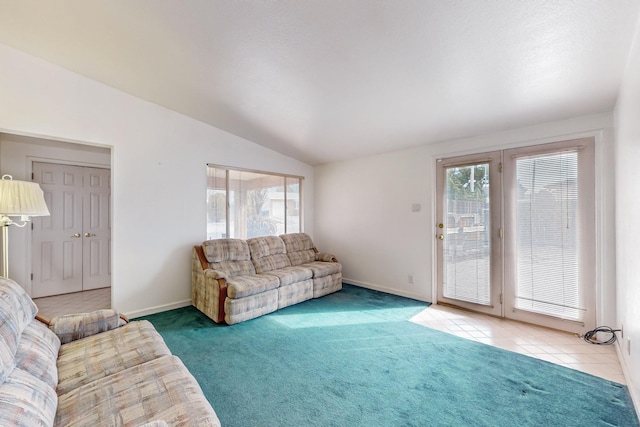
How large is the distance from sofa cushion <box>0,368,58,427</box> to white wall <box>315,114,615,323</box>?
3807 mm

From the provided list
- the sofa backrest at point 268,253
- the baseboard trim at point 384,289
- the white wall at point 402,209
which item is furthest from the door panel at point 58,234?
the baseboard trim at point 384,289

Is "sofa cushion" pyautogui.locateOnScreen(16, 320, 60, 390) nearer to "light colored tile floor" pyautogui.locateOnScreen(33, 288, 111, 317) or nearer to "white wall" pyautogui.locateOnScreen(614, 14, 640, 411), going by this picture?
"light colored tile floor" pyautogui.locateOnScreen(33, 288, 111, 317)

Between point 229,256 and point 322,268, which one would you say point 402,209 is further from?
point 229,256

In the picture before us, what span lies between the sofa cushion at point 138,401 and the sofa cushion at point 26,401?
8cm

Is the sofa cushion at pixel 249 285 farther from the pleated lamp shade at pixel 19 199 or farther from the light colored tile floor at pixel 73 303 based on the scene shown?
the light colored tile floor at pixel 73 303

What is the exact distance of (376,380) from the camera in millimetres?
2100

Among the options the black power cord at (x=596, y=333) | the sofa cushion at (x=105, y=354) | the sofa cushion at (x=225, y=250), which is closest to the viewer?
the sofa cushion at (x=105, y=354)

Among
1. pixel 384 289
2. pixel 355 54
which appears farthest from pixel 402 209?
pixel 355 54

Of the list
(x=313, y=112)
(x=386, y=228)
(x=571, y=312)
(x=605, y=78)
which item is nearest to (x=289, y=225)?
(x=386, y=228)

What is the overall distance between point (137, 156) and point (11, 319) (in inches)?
97.0

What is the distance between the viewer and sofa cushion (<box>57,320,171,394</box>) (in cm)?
147

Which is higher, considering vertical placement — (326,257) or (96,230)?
(96,230)

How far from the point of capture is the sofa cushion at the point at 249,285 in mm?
3166

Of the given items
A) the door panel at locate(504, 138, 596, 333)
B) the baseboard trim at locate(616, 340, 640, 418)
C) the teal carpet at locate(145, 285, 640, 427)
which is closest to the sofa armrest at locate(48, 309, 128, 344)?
the teal carpet at locate(145, 285, 640, 427)
